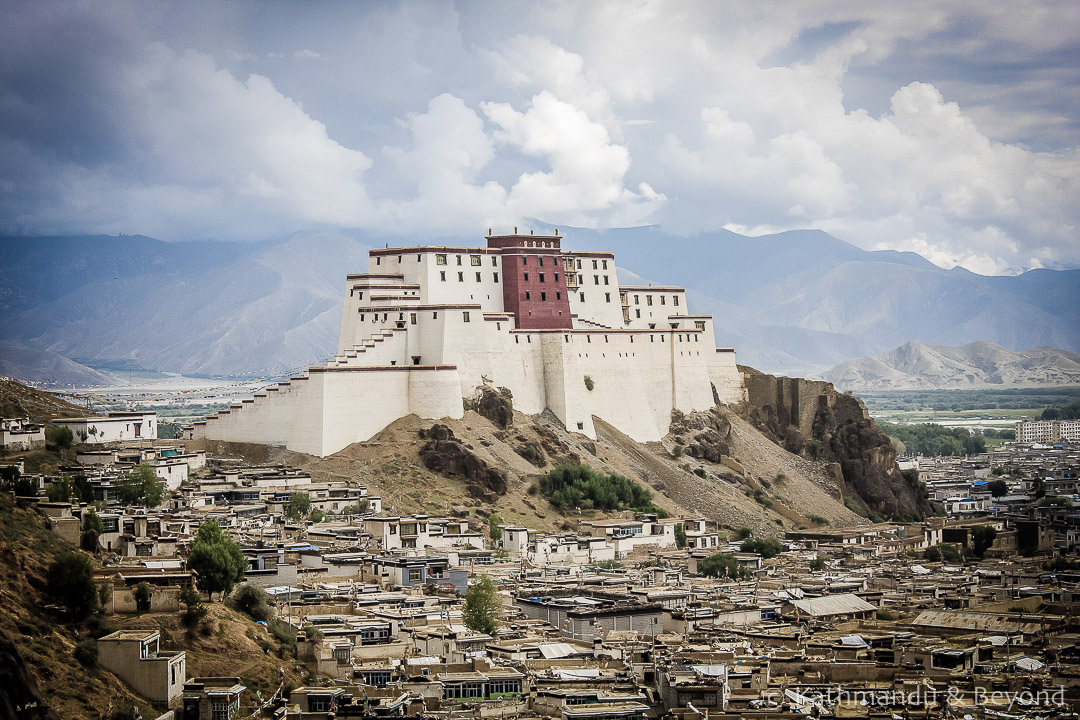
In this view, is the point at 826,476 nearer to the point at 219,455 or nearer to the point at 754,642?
the point at 219,455

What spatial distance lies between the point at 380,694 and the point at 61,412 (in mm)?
40368

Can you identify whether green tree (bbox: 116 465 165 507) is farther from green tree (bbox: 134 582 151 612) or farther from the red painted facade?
the red painted facade

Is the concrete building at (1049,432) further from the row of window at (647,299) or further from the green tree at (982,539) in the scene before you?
the green tree at (982,539)

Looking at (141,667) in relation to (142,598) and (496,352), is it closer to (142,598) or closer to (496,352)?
(142,598)

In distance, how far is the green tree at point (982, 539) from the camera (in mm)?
76688

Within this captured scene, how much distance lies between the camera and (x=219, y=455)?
238 feet

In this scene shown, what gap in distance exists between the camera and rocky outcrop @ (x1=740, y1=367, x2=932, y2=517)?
312ft

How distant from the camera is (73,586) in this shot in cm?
3784

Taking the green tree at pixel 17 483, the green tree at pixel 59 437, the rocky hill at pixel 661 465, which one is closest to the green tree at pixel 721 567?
the rocky hill at pixel 661 465

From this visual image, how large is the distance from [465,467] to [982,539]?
22686 mm

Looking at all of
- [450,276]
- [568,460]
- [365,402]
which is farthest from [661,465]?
[365,402]

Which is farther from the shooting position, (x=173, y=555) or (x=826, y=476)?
(x=826, y=476)

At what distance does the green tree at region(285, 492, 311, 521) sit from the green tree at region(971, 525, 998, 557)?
2943 cm

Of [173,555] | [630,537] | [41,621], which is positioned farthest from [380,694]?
[630,537]
